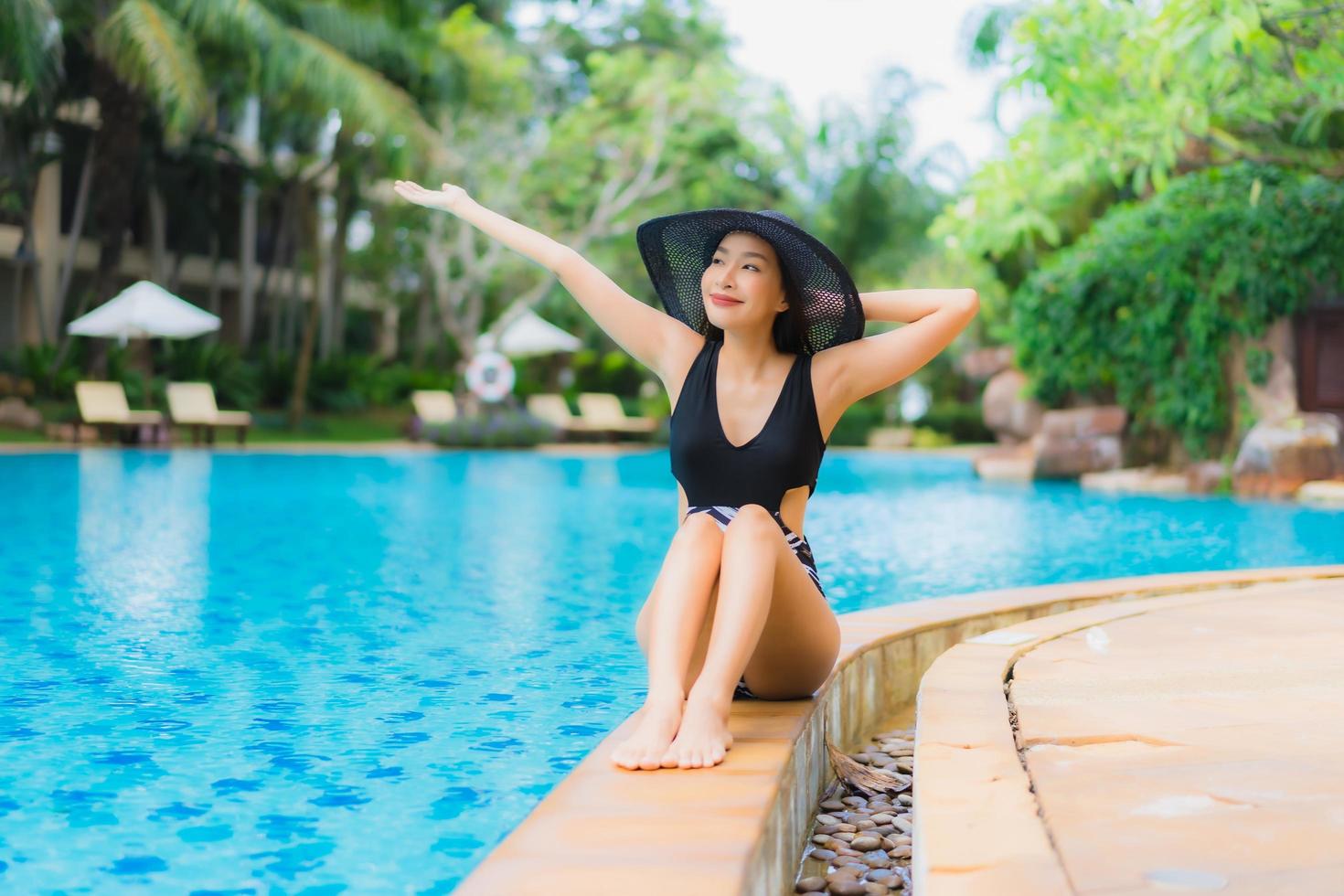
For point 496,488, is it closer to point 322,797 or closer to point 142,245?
point 322,797

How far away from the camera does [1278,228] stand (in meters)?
14.8

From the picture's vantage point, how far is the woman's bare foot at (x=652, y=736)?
252 centimetres

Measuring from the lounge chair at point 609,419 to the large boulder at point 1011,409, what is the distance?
33.1 feet

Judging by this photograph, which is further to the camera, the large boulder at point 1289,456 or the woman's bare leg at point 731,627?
the large boulder at point 1289,456

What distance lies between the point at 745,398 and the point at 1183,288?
44.8ft

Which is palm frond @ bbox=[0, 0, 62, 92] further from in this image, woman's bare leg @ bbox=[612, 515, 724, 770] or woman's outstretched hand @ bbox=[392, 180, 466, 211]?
woman's bare leg @ bbox=[612, 515, 724, 770]

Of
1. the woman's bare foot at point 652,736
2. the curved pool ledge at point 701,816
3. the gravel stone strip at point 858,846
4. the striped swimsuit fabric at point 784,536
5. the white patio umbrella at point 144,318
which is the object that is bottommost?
the gravel stone strip at point 858,846

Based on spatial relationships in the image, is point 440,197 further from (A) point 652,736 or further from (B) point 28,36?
(B) point 28,36

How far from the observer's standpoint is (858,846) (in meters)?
2.93

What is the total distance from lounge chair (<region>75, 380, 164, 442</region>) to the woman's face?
60.1 ft

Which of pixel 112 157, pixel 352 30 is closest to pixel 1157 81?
pixel 352 30

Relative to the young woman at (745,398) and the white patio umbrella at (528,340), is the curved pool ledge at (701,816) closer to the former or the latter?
the young woman at (745,398)

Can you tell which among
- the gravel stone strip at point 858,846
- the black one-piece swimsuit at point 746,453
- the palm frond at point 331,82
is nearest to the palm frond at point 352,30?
the palm frond at point 331,82

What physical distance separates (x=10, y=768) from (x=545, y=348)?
2286 centimetres
